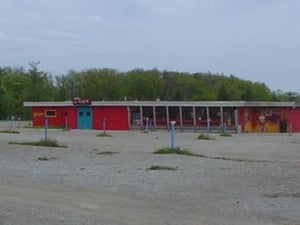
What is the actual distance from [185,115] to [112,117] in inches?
293

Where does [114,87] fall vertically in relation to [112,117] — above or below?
above

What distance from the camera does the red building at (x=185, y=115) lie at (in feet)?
212

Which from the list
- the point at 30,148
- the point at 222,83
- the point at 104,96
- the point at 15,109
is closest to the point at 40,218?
the point at 30,148

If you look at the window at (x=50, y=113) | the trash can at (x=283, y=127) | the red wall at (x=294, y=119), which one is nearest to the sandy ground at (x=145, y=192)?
the trash can at (x=283, y=127)

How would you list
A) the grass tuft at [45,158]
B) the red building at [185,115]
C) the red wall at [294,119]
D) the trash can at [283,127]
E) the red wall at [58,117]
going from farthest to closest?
the red wall at [58,117] < the red wall at [294,119] < the trash can at [283,127] < the red building at [185,115] < the grass tuft at [45,158]

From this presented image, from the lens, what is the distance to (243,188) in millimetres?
13492

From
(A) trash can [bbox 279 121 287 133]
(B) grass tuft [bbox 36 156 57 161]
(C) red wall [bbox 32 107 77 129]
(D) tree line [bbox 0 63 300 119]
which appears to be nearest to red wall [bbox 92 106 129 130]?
(C) red wall [bbox 32 107 77 129]

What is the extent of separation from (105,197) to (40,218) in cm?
268

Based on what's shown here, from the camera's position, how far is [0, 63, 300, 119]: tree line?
99.8 metres

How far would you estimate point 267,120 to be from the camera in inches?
2606

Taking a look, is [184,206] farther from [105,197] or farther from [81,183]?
[81,183]

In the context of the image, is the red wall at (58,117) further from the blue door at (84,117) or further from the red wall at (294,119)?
the red wall at (294,119)

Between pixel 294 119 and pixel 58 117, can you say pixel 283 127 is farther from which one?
pixel 58 117

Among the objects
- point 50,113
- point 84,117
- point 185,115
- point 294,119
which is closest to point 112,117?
point 84,117
